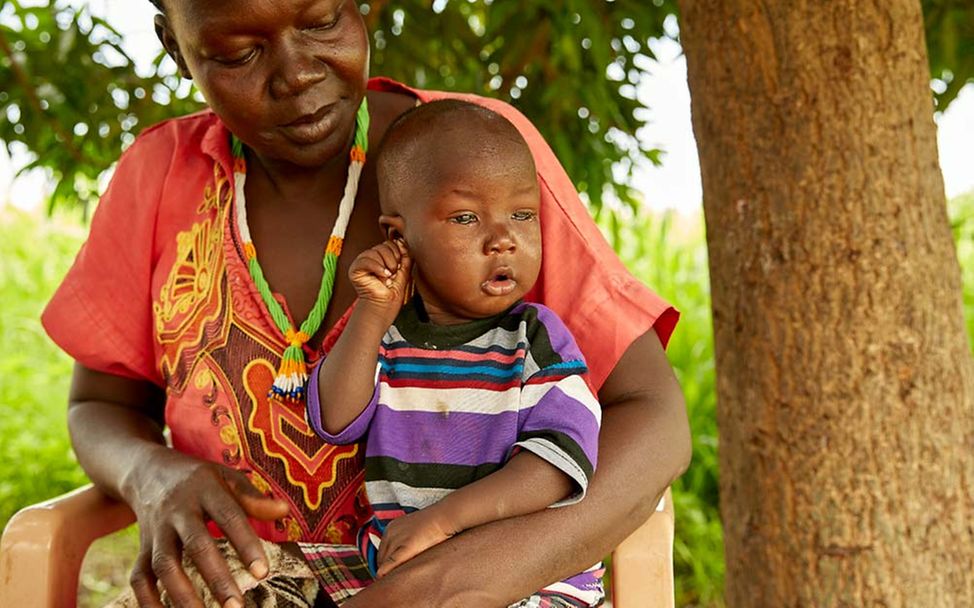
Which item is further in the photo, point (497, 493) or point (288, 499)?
point (288, 499)

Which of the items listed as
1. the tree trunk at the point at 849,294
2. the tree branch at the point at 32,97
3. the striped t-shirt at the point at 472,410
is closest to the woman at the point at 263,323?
the striped t-shirt at the point at 472,410

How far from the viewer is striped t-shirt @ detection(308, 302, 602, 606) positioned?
65.2 inches

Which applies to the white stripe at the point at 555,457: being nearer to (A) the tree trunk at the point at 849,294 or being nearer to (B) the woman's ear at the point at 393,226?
(B) the woman's ear at the point at 393,226

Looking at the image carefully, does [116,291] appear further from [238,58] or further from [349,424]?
[349,424]

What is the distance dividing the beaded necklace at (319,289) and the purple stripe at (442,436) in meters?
0.21

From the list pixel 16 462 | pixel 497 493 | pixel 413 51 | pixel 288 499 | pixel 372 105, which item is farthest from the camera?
pixel 16 462

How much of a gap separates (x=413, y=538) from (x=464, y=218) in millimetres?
459

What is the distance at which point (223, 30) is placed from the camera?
1844mm

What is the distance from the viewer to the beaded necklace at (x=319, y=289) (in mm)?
1915

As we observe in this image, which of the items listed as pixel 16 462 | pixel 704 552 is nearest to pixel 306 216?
pixel 704 552

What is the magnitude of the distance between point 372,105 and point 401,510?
2.52 feet

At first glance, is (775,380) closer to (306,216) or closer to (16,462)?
(306,216)

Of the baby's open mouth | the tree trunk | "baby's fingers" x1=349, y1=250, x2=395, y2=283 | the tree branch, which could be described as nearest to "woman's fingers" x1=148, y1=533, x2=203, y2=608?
"baby's fingers" x1=349, y1=250, x2=395, y2=283

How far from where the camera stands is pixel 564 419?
5.38 ft
